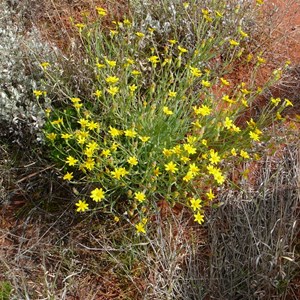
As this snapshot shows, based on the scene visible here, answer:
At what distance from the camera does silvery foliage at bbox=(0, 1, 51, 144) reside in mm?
2777

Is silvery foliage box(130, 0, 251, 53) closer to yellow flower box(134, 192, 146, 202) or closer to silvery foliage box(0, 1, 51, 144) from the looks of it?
silvery foliage box(0, 1, 51, 144)

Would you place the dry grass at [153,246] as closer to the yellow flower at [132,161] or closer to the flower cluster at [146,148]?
the flower cluster at [146,148]

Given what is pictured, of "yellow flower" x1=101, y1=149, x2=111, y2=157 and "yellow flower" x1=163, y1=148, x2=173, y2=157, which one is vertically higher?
"yellow flower" x1=101, y1=149, x2=111, y2=157

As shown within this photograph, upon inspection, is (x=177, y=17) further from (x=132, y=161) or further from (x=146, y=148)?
(x=132, y=161)

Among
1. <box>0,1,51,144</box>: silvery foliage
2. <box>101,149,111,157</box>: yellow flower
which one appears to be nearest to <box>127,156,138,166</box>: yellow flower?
<box>101,149,111,157</box>: yellow flower

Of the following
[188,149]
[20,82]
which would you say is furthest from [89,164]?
[20,82]

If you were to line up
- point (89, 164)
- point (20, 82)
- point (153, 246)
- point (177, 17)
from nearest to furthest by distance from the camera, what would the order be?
point (89, 164) < point (153, 246) < point (20, 82) < point (177, 17)

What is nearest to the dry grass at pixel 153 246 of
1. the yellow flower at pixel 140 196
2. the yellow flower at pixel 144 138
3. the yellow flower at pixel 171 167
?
the yellow flower at pixel 140 196

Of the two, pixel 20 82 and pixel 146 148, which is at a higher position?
pixel 20 82

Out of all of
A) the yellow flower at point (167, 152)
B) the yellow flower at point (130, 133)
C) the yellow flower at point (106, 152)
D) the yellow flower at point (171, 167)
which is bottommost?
the yellow flower at point (171, 167)

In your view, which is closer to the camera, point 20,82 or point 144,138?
point 144,138

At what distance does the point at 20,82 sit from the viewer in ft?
9.70

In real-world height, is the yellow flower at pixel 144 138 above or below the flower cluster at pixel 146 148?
above

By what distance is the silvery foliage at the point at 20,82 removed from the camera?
9.11ft
